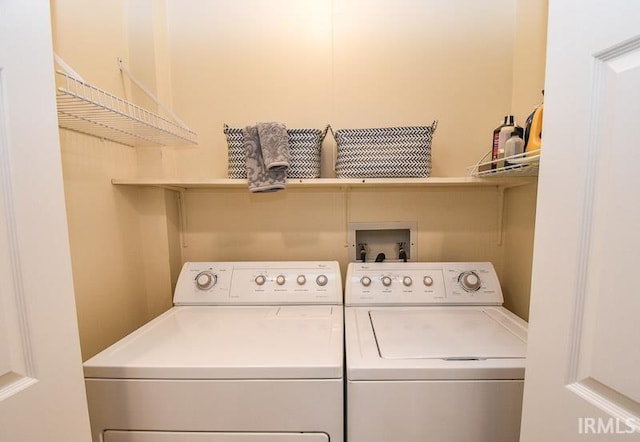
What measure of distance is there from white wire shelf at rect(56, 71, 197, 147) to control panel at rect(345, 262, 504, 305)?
1.09 metres

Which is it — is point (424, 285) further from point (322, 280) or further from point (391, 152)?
point (391, 152)

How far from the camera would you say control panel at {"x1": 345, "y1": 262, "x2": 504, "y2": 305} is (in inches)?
49.6

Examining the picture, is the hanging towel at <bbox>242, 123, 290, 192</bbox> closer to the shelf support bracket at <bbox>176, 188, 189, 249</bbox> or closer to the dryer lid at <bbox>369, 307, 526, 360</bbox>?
the shelf support bracket at <bbox>176, 188, 189, 249</bbox>

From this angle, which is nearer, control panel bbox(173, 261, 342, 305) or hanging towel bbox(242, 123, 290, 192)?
Answer: hanging towel bbox(242, 123, 290, 192)

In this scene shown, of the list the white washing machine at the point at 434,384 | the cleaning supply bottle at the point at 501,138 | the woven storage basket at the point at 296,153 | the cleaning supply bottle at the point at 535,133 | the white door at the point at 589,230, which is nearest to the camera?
the white door at the point at 589,230

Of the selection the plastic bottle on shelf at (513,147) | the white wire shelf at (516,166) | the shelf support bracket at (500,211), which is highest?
the plastic bottle on shelf at (513,147)

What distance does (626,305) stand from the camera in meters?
0.43

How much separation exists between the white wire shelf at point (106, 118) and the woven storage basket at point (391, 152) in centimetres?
80

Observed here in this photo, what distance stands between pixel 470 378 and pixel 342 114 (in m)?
1.29

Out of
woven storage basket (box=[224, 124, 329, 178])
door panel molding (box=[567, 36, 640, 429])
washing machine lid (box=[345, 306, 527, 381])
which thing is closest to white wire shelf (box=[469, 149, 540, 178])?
door panel molding (box=[567, 36, 640, 429])

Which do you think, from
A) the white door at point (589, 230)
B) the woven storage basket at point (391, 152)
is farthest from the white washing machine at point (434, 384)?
the woven storage basket at point (391, 152)

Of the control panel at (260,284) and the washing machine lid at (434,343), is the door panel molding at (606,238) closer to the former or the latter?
the washing machine lid at (434,343)

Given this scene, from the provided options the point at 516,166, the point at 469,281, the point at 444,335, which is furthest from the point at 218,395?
the point at 516,166

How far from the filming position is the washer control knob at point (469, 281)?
4.17 ft
